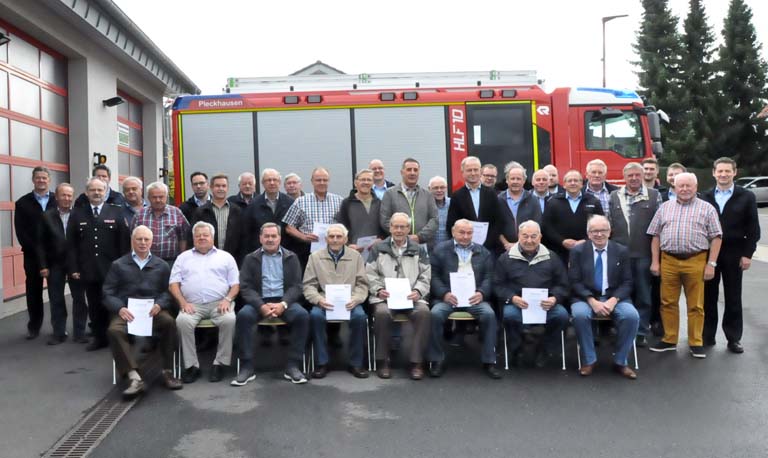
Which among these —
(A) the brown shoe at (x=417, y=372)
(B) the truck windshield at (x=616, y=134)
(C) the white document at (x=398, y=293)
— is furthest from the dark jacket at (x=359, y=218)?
(B) the truck windshield at (x=616, y=134)

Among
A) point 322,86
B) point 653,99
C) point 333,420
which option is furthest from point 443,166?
point 653,99

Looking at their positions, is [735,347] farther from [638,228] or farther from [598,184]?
[598,184]

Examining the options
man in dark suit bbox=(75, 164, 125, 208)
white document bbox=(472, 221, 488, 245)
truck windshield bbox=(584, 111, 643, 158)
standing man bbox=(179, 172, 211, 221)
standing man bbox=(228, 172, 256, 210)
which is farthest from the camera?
truck windshield bbox=(584, 111, 643, 158)

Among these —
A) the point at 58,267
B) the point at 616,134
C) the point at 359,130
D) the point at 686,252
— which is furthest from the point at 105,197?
the point at 616,134

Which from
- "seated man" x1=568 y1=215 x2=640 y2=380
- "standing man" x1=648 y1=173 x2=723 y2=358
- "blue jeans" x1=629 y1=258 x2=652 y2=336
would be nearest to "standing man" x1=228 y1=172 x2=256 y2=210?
"seated man" x1=568 y1=215 x2=640 y2=380

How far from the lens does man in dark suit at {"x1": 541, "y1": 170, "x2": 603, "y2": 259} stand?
753 centimetres

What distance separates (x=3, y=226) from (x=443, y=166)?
6647 mm

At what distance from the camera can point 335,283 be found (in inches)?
269

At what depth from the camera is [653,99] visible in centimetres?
4584

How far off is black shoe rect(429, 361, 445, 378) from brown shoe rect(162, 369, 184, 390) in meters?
2.21

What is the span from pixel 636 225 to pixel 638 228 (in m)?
0.04

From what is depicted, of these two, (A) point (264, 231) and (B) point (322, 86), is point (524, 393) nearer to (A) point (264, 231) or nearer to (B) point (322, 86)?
(A) point (264, 231)

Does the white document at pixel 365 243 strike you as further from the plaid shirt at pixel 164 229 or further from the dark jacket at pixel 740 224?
the dark jacket at pixel 740 224

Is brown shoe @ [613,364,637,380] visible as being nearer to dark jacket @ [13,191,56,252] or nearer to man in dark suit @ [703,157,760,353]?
man in dark suit @ [703,157,760,353]
